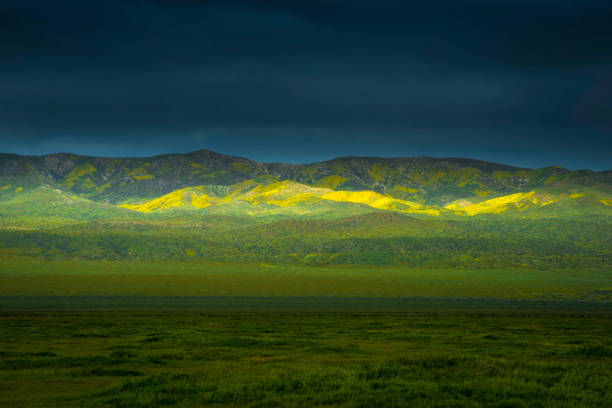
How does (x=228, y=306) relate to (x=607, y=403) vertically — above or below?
below

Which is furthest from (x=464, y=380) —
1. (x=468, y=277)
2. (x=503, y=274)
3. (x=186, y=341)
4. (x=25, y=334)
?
(x=503, y=274)

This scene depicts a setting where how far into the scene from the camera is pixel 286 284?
15038cm

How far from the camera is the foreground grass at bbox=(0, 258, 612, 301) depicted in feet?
441

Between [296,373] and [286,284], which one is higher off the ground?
[296,373]

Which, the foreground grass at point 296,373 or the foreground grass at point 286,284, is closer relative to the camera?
the foreground grass at point 296,373

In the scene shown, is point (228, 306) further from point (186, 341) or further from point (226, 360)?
point (226, 360)

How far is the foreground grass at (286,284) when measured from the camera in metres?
134

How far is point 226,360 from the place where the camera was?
1339 inches

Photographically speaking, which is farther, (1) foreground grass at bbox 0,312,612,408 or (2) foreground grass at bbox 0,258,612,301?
(2) foreground grass at bbox 0,258,612,301

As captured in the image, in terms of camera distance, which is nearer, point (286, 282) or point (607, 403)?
point (607, 403)

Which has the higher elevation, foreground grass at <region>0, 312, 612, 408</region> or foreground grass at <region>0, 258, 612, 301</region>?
foreground grass at <region>0, 312, 612, 408</region>

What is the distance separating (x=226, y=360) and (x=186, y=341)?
36.5 ft

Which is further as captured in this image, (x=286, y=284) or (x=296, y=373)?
(x=286, y=284)

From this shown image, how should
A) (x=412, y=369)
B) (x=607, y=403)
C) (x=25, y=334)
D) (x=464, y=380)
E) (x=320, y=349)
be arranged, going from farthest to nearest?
(x=25, y=334) < (x=320, y=349) < (x=412, y=369) < (x=464, y=380) < (x=607, y=403)
